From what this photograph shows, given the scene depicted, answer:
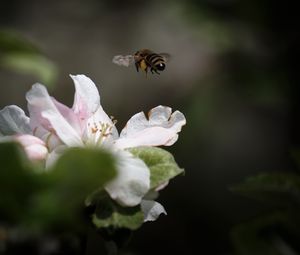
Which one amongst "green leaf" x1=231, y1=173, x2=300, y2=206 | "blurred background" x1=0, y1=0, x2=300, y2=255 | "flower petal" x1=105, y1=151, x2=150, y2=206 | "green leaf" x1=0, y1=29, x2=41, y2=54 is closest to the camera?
"flower petal" x1=105, y1=151, x2=150, y2=206

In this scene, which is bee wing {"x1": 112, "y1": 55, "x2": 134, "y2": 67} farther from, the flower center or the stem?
the stem

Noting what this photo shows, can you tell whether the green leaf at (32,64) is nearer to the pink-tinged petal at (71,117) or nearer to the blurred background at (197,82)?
the blurred background at (197,82)

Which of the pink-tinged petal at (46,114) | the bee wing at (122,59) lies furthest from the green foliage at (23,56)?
the pink-tinged petal at (46,114)

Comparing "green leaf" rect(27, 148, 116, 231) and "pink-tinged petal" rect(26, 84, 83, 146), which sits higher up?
"green leaf" rect(27, 148, 116, 231)

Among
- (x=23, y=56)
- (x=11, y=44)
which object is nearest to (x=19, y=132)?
(x=11, y=44)

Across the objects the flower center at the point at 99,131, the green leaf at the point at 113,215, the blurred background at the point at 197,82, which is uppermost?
the flower center at the point at 99,131

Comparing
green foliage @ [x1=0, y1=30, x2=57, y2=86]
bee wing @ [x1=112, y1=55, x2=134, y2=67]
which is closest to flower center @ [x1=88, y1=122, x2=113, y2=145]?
green foliage @ [x1=0, y1=30, x2=57, y2=86]

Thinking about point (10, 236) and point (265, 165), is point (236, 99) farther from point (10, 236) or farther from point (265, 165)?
point (10, 236)
